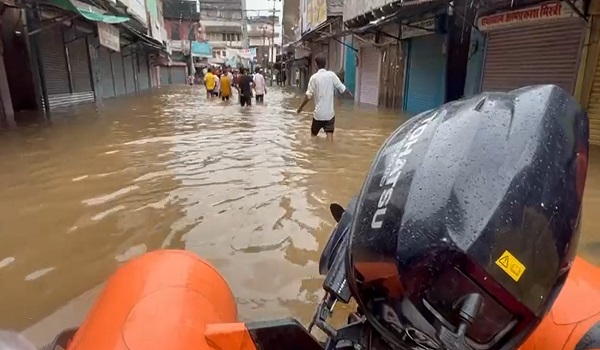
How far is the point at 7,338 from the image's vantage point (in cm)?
99

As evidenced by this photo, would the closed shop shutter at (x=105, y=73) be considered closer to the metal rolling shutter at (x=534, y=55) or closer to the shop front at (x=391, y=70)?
the shop front at (x=391, y=70)

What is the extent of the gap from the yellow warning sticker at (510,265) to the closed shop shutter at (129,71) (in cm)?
2776

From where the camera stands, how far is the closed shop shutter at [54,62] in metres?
13.5

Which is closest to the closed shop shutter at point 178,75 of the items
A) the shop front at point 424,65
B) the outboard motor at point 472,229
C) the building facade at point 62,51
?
the building facade at point 62,51

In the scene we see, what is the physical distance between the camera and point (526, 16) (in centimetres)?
813

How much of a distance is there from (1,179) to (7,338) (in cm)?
495

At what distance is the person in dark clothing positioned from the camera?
49.6 ft

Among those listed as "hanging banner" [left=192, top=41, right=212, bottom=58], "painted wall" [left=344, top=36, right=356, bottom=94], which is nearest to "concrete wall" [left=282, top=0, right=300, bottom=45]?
"hanging banner" [left=192, top=41, right=212, bottom=58]

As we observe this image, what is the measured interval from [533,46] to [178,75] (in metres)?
52.3

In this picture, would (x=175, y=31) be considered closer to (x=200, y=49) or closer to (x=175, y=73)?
(x=175, y=73)

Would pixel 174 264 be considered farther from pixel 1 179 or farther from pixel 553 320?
pixel 1 179

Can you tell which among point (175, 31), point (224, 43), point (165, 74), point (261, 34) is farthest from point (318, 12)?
point (261, 34)

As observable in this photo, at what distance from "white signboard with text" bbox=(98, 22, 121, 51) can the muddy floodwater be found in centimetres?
681

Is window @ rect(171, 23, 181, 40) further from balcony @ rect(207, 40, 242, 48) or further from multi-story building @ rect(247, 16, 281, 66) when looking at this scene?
multi-story building @ rect(247, 16, 281, 66)
